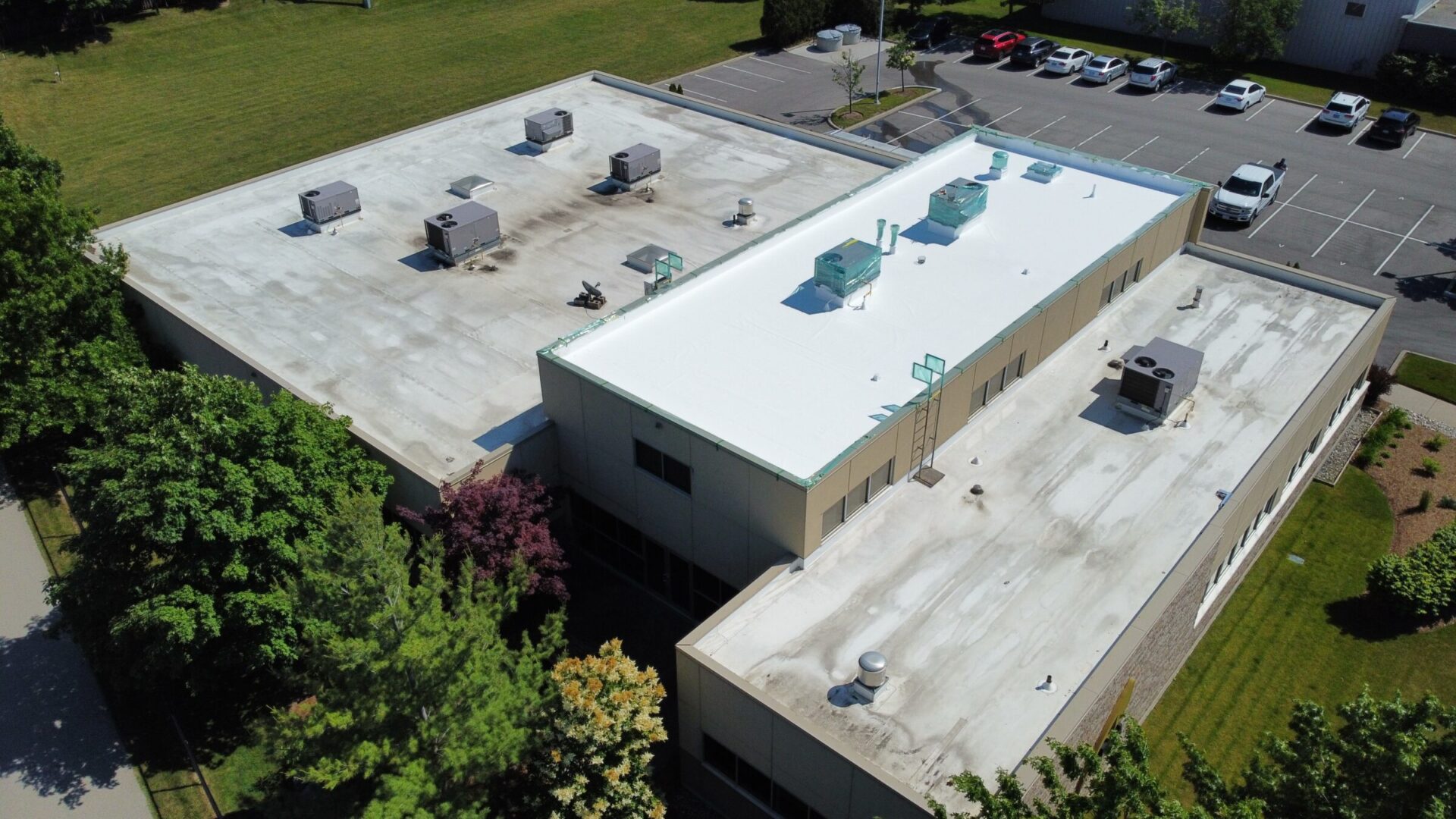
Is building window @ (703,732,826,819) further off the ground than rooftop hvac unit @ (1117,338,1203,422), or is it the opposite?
rooftop hvac unit @ (1117,338,1203,422)

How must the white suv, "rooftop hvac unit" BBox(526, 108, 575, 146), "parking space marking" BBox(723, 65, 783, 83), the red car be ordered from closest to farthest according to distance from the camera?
"rooftop hvac unit" BBox(526, 108, 575, 146) < the white suv < "parking space marking" BBox(723, 65, 783, 83) < the red car

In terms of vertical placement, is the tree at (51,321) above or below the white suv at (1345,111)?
above

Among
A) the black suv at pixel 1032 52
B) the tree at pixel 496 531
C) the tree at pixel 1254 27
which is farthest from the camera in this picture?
the black suv at pixel 1032 52

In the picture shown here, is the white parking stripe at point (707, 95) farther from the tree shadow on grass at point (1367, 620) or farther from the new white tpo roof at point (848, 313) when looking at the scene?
the tree shadow on grass at point (1367, 620)

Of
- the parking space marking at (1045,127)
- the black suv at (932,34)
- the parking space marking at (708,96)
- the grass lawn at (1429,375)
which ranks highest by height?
the black suv at (932,34)

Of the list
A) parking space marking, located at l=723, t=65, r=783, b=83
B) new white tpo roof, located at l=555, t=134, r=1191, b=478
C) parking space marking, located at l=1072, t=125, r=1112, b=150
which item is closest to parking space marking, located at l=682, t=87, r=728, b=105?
parking space marking, located at l=723, t=65, r=783, b=83

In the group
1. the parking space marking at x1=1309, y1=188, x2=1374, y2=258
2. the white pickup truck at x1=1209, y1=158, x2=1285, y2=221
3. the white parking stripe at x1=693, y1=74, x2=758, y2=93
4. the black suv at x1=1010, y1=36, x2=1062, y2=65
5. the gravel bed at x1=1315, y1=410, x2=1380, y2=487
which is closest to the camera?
the gravel bed at x1=1315, y1=410, x2=1380, y2=487

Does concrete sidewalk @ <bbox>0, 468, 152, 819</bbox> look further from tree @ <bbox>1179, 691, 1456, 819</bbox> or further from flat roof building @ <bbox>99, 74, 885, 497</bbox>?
tree @ <bbox>1179, 691, 1456, 819</bbox>

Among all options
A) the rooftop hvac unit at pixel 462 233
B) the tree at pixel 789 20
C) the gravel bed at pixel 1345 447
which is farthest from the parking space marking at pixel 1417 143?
the rooftop hvac unit at pixel 462 233
